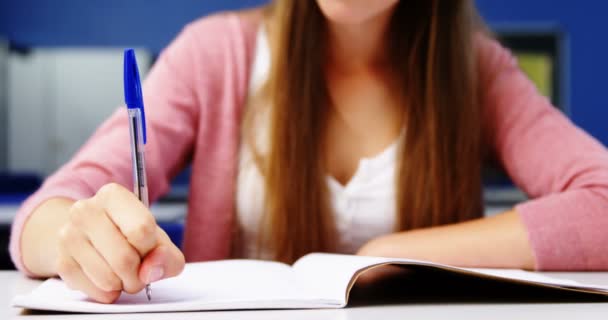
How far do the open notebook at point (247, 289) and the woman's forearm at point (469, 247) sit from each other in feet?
0.50

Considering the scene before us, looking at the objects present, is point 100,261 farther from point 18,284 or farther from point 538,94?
point 538,94

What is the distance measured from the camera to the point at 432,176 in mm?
1033

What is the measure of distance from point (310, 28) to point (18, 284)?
23.3 inches

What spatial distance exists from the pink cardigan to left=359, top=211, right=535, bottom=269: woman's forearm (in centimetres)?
9

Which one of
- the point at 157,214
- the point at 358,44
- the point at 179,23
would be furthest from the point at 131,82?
the point at 179,23

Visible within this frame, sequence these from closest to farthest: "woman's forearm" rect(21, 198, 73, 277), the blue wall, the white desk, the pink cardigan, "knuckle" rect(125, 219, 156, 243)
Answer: "knuckle" rect(125, 219, 156, 243), "woman's forearm" rect(21, 198, 73, 277), the pink cardigan, the white desk, the blue wall

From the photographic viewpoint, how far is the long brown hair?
1.01 meters

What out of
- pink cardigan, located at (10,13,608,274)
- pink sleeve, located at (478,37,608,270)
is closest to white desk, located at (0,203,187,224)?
pink cardigan, located at (10,13,608,274)

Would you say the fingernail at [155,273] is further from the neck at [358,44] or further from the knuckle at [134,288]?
the neck at [358,44]

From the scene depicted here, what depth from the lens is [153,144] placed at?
0.99 meters

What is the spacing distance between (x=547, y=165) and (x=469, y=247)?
263 mm

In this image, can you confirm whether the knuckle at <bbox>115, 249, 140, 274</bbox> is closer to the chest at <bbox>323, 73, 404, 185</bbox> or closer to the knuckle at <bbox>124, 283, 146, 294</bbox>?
the knuckle at <bbox>124, 283, 146, 294</bbox>

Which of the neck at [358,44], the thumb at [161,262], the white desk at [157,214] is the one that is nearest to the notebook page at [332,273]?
the thumb at [161,262]

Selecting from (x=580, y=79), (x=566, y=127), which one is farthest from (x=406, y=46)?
(x=580, y=79)
